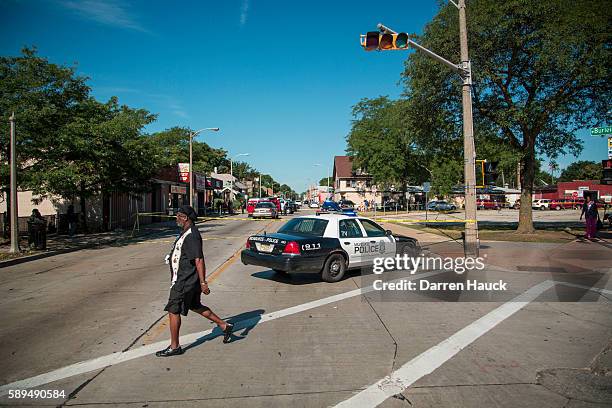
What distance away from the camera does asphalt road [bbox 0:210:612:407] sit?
13.6 feet

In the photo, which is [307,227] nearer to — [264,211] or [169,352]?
[169,352]

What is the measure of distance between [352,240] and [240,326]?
4.37 m

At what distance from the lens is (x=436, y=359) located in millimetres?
5059

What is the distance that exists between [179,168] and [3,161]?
72.6 ft

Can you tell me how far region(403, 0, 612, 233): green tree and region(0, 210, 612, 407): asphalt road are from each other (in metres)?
10.6

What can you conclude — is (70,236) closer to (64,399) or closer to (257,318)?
(257,318)

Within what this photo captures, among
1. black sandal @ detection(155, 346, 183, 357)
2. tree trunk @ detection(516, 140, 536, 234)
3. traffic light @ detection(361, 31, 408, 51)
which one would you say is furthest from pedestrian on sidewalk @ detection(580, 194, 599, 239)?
black sandal @ detection(155, 346, 183, 357)

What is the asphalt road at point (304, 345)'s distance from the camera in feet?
13.6

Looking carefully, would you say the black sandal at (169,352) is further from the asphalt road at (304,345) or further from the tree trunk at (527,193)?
the tree trunk at (527,193)

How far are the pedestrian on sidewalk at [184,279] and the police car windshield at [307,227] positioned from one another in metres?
4.80

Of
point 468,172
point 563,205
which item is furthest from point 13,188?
point 563,205

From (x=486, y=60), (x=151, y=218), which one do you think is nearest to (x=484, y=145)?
(x=486, y=60)

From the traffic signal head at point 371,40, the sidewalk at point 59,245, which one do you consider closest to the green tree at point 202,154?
the sidewalk at point 59,245

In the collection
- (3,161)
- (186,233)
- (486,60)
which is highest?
(486,60)
